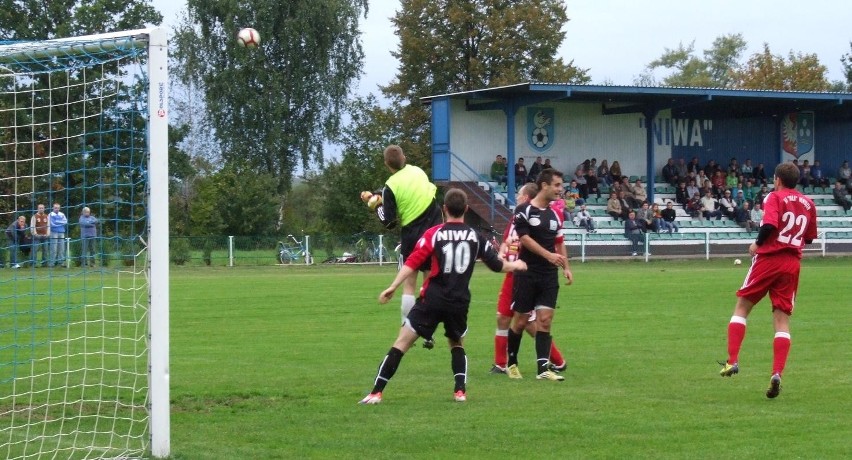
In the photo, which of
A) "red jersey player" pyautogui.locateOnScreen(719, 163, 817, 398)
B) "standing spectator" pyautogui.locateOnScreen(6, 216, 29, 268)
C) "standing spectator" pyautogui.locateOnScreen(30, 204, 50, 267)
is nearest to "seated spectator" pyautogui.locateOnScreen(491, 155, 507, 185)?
"standing spectator" pyautogui.locateOnScreen(6, 216, 29, 268)

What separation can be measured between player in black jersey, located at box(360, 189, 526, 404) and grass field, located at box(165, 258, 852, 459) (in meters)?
0.44

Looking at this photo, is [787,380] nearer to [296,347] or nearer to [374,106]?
[296,347]

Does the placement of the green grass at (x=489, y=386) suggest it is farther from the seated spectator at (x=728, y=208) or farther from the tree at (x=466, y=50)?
the tree at (x=466, y=50)

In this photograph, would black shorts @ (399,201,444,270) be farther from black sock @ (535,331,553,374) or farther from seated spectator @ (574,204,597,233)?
seated spectator @ (574,204,597,233)

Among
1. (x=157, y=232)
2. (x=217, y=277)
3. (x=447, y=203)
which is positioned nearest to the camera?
(x=157, y=232)

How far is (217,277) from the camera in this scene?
29891mm

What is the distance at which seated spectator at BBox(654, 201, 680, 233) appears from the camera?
1625 inches

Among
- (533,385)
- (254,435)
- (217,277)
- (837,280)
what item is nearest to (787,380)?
(533,385)

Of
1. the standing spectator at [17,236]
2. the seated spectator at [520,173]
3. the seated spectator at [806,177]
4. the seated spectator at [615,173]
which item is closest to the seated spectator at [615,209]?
the seated spectator at [615,173]

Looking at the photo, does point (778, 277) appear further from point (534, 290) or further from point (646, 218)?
point (646, 218)

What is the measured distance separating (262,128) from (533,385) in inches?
2180

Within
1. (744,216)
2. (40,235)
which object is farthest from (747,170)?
(40,235)

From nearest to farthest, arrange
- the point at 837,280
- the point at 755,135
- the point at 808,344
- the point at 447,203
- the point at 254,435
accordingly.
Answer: the point at 254,435 → the point at 447,203 → the point at 808,344 → the point at 837,280 → the point at 755,135

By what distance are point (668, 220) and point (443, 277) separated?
3348 centimetres
